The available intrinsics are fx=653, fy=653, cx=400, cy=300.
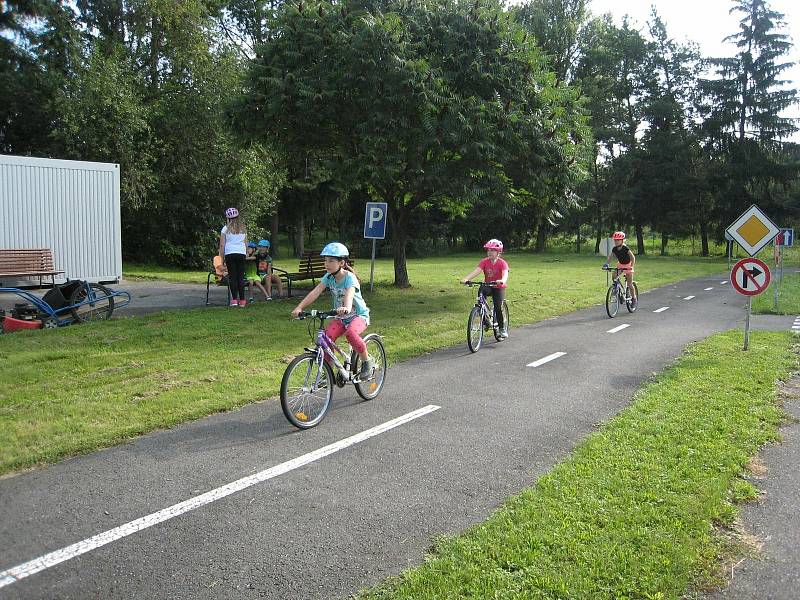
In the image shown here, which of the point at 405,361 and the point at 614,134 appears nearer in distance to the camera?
the point at 405,361

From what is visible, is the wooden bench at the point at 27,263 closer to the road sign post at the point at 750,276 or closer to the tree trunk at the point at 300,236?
the road sign post at the point at 750,276

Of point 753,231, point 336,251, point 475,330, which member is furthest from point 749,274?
point 336,251

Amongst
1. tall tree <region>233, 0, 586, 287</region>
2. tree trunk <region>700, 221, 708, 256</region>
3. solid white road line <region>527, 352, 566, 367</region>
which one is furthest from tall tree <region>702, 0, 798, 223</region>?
solid white road line <region>527, 352, 566, 367</region>

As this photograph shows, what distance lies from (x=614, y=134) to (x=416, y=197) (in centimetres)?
4282

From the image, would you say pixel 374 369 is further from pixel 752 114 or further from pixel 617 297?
pixel 752 114

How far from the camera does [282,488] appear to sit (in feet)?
15.2

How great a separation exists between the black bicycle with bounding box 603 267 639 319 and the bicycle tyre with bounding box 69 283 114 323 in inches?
422

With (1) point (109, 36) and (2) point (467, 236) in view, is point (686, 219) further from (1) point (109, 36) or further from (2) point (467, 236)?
(1) point (109, 36)

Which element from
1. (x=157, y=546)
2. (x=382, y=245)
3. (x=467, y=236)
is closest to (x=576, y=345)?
(x=157, y=546)

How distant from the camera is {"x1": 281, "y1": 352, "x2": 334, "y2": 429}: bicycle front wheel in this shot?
5.98 m

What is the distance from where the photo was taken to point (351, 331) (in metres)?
6.73

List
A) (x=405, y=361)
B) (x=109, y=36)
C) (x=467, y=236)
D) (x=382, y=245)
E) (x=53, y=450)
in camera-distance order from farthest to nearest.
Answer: (x=467, y=236) < (x=382, y=245) < (x=109, y=36) < (x=405, y=361) < (x=53, y=450)

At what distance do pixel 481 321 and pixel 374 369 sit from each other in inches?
154

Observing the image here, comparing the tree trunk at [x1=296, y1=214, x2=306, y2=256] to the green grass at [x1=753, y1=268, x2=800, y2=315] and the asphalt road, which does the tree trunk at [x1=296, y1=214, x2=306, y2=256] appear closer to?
the green grass at [x1=753, y1=268, x2=800, y2=315]
